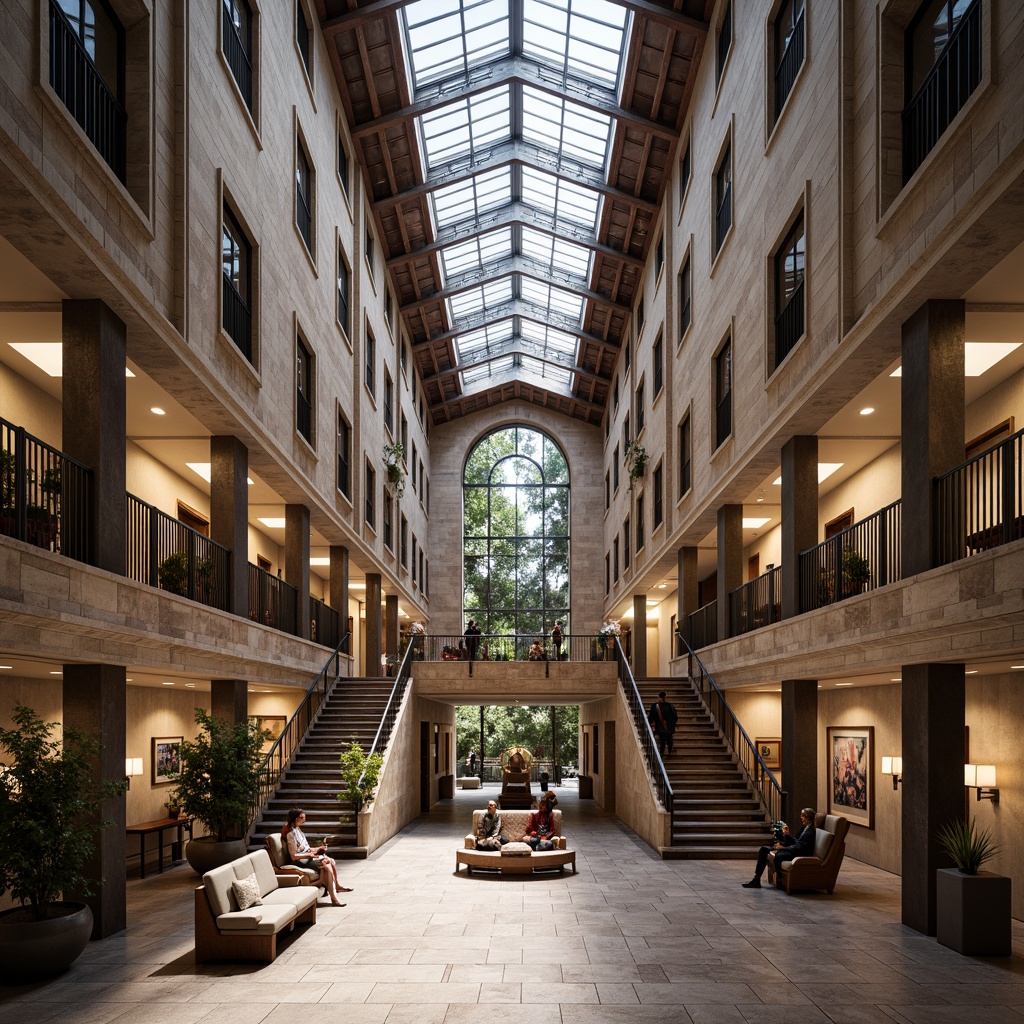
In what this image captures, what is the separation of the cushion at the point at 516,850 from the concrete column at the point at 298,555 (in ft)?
24.7

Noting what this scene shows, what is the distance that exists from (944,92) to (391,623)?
27.4 m

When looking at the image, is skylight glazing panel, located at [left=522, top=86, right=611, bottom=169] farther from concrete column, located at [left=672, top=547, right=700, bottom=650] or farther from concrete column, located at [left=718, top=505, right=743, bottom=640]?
concrete column, located at [left=718, top=505, right=743, bottom=640]

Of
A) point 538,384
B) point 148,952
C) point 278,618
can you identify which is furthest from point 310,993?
point 538,384

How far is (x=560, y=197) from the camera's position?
100 ft

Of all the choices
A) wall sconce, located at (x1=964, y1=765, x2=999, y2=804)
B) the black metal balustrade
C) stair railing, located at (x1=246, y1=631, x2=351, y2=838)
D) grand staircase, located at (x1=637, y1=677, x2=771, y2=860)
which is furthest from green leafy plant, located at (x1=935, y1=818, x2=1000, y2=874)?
the black metal balustrade

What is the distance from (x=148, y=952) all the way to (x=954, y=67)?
12613mm

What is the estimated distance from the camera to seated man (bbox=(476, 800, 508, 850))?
629 inches

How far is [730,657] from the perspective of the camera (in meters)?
19.8

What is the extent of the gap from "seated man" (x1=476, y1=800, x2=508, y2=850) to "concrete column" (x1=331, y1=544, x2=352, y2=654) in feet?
32.2

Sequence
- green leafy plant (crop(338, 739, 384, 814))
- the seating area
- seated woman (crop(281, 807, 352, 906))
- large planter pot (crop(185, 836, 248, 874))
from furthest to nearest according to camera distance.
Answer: green leafy plant (crop(338, 739, 384, 814)) < large planter pot (crop(185, 836, 248, 874)) < the seating area < seated woman (crop(281, 807, 352, 906))

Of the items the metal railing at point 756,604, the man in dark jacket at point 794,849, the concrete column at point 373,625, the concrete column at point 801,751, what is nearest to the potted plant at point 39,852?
the man in dark jacket at point 794,849

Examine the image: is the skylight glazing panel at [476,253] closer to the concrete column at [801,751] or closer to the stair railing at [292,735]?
the stair railing at [292,735]

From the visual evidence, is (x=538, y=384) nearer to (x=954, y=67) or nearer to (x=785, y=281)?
(x=785, y=281)

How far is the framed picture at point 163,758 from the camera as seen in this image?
18531 mm
